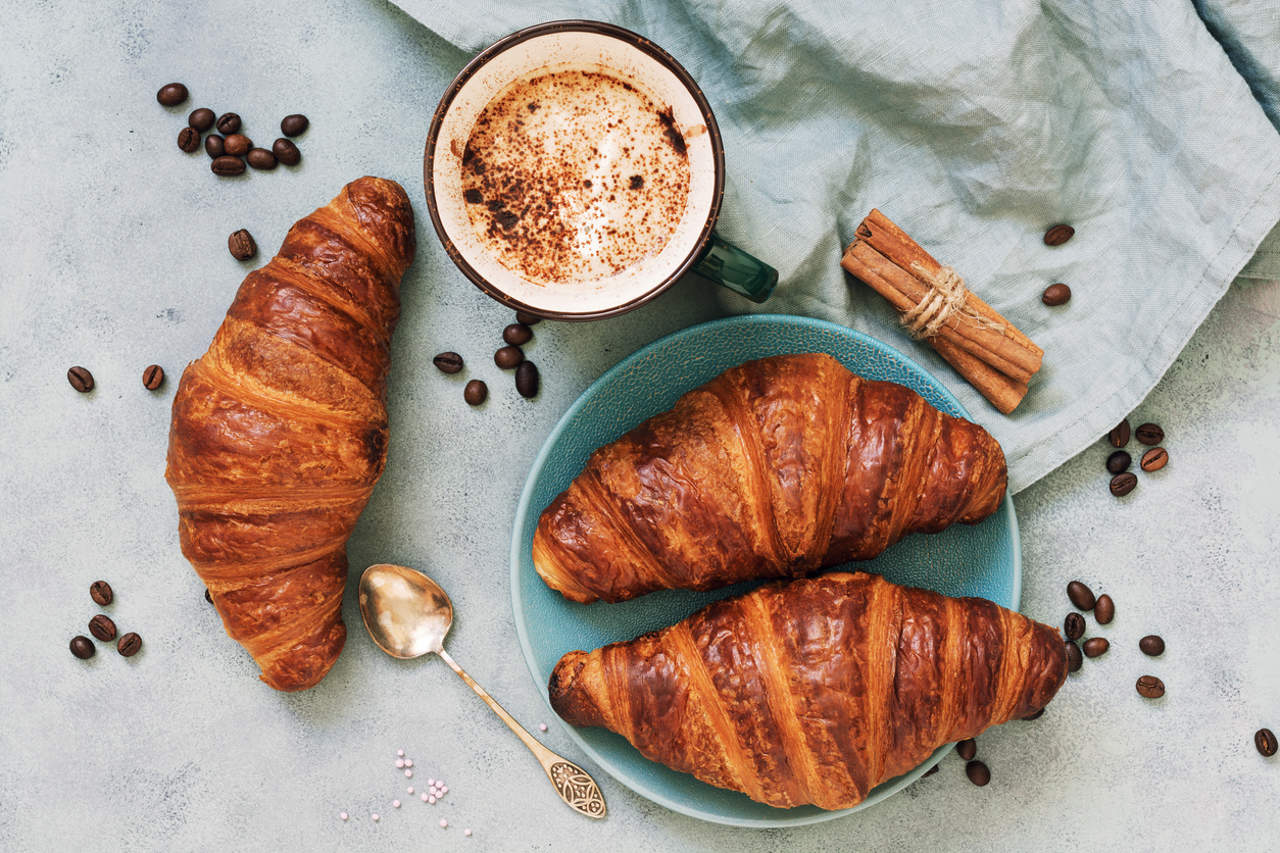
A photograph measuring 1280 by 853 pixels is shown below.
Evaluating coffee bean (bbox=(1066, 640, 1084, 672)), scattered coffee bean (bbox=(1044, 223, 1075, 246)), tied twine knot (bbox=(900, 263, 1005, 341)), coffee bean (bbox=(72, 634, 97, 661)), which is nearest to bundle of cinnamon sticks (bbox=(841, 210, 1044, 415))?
tied twine knot (bbox=(900, 263, 1005, 341))

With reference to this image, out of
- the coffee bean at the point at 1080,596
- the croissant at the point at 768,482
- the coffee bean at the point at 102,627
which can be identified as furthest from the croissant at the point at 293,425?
the coffee bean at the point at 1080,596

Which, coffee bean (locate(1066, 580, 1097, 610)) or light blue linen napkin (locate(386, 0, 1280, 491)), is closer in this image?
light blue linen napkin (locate(386, 0, 1280, 491))

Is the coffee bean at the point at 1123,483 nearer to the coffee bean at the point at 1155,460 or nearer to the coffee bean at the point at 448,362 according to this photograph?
the coffee bean at the point at 1155,460

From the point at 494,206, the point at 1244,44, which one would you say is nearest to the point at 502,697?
the point at 494,206

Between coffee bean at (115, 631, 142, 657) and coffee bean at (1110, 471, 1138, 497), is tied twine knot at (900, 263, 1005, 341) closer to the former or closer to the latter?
coffee bean at (1110, 471, 1138, 497)

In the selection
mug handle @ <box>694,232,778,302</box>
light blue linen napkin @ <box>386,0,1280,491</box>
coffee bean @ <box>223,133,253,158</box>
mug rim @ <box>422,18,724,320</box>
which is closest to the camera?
mug rim @ <box>422,18,724,320</box>

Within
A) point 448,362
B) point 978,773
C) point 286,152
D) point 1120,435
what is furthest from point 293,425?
point 1120,435

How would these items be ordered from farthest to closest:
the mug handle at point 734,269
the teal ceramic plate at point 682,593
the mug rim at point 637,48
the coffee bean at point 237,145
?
the coffee bean at point 237,145, the teal ceramic plate at point 682,593, the mug handle at point 734,269, the mug rim at point 637,48
